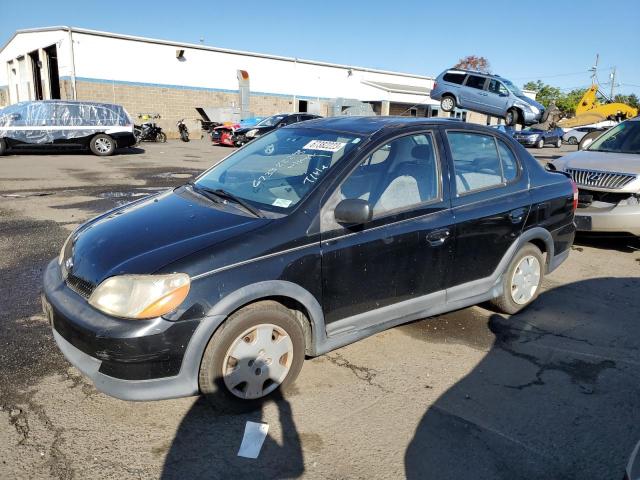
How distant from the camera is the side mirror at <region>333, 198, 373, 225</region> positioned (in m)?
3.00

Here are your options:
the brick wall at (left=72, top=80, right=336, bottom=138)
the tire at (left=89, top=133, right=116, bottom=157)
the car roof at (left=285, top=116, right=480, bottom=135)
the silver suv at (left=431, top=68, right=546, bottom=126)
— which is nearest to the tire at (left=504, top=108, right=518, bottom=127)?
the silver suv at (left=431, top=68, right=546, bottom=126)

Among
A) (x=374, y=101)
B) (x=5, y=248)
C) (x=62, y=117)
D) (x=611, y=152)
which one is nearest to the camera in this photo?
(x=5, y=248)

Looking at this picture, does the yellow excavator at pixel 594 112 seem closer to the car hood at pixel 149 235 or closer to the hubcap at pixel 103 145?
the hubcap at pixel 103 145

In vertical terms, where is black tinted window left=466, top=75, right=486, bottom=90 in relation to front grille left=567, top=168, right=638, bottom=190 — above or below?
above

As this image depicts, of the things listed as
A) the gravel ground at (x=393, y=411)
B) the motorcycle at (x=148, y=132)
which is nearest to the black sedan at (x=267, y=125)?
the motorcycle at (x=148, y=132)

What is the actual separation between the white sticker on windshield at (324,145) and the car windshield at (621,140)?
19.1 feet

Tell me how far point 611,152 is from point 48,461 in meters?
7.93

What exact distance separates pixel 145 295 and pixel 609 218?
590 cm

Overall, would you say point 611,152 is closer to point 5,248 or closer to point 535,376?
point 535,376

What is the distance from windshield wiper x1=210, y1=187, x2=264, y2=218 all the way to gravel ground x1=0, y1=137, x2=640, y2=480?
116 centimetres

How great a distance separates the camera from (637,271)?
5988 mm

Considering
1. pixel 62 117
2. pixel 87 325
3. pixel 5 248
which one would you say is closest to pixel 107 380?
pixel 87 325

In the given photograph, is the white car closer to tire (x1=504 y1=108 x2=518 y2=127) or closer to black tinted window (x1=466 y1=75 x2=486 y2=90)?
tire (x1=504 y1=108 x2=518 y2=127)

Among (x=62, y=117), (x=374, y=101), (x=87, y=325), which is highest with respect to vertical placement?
(x=374, y=101)
